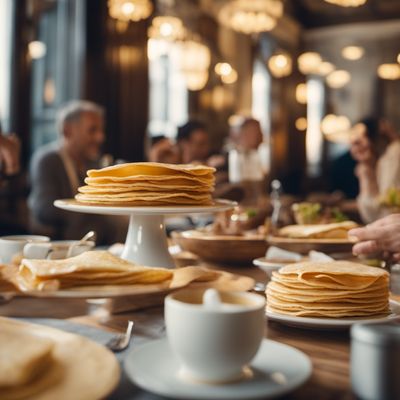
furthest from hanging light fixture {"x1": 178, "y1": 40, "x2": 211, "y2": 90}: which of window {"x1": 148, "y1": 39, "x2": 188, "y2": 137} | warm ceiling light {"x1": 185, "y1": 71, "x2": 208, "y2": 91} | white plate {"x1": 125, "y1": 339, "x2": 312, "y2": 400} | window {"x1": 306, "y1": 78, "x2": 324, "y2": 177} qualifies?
white plate {"x1": 125, "y1": 339, "x2": 312, "y2": 400}

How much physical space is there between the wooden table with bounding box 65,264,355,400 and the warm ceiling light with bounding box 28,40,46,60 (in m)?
4.48

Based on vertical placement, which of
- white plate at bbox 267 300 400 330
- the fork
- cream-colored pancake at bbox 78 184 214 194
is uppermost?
cream-colored pancake at bbox 78 184 214 194

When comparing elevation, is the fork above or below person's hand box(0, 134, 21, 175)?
below

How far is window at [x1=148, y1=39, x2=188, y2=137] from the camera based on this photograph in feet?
24.4

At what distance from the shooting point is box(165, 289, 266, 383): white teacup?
71 centimetres

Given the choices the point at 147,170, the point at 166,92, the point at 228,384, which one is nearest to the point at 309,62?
the point at 166,92

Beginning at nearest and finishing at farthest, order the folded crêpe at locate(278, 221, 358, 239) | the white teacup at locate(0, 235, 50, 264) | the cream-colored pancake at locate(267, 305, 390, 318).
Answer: the cream-colored pancake at locate(267, 305, 390, 318) < the white teacup at locate(0, 235, 50, 264) < the folded crêpe at locate(278, 221, 358, 239)

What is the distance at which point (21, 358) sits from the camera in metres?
0.67

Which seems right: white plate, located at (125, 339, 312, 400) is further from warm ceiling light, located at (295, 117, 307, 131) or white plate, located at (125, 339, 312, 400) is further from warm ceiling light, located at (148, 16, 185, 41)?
warm ceiling light, located at (295, 117, 307, 131)

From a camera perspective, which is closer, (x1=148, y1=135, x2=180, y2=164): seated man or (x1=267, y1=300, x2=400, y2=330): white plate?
(x1=267, y1=300, x2=400, y2=330): white plate

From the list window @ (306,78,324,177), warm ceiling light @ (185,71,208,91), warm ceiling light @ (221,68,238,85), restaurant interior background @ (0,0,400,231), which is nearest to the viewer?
restaurant interior background @ (0,0,400,231)

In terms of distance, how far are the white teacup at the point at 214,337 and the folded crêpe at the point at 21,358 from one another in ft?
0.49

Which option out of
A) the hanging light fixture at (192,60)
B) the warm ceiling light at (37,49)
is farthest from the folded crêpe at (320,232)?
the hanging light fixture at (192,60)

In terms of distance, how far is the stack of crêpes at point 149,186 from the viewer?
135 centimetres
